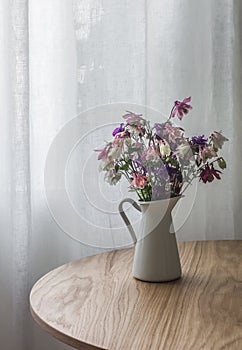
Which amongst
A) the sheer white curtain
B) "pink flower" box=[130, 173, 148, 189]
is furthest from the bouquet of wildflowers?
the sheer white curtain

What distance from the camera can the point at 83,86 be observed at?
1.98 m

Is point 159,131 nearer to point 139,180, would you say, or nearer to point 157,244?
point 139,180

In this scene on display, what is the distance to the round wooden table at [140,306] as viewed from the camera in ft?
3.76

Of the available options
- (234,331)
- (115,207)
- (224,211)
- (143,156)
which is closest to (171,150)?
(143,156)

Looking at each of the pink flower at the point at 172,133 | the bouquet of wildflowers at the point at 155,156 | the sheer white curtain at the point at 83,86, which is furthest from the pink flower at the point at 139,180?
the sheer white curtain at the point at 83,86

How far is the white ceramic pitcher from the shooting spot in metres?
1.44

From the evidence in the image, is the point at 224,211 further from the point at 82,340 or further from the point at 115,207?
the point at 82,340

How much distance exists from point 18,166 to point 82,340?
89 cm

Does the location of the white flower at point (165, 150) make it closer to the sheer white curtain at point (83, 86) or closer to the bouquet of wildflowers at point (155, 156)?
the bouquet of wildflowers at point (155, 156)

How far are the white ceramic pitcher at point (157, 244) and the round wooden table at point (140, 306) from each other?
0.09 feet

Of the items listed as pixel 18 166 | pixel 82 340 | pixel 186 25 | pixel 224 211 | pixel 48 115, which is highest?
pixel 186 25

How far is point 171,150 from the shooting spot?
1.42 metres

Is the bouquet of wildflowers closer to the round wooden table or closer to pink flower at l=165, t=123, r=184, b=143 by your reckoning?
pink flower at l=165, t=123, r=184, b=143

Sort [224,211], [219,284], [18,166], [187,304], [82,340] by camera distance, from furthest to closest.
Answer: [224,211], [18,166], [219,284], [187,304], [82,340]
